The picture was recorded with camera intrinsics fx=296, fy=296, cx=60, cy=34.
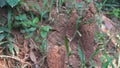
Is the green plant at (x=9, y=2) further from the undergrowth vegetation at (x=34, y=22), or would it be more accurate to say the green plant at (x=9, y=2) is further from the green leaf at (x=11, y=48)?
the green leaf at (x=11, y=48)

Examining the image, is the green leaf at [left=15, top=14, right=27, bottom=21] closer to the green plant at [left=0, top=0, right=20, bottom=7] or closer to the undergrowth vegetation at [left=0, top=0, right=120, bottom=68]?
the undergrowth vegetation at [left=0, top=0, right=120, bottom=68]

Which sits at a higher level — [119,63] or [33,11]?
[33,11]

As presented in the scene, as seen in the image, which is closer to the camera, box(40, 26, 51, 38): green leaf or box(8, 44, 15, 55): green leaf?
box(8, 44, 15, 55): green leaf

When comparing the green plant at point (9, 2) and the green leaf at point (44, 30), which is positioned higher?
the green plant at point (9, 2)

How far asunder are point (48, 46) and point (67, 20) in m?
0.35

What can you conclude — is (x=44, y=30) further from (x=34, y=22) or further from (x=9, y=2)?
(x=9, y=2)

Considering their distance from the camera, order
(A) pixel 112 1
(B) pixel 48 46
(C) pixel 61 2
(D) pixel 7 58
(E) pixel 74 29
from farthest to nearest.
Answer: (A) pixel 112 1, (C) pixel 61 2, (E) pixel 74 29, (B) pixel 48 46, (D) pixel 7 58

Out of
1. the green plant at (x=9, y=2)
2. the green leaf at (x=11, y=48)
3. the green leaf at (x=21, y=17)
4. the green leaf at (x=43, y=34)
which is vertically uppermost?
the green plant at (x=9, y=2)

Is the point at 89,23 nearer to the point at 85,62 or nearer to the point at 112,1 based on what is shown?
the point at 85,62

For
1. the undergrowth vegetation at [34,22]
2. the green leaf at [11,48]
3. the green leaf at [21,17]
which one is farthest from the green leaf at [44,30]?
the green leaf at [11,48]

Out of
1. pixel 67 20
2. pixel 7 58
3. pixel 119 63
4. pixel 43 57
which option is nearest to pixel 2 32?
pixel 7 58

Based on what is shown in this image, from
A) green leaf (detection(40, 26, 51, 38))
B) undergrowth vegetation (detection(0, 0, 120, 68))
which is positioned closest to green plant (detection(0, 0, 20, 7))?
undergrowth vegetation (detection(0, 0, 120, 68))

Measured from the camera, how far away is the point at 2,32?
2.27m

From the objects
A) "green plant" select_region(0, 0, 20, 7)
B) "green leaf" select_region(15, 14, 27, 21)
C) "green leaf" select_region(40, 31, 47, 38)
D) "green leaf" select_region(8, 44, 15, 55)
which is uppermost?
"green plant" select_region(0, 0, 20, 7)
